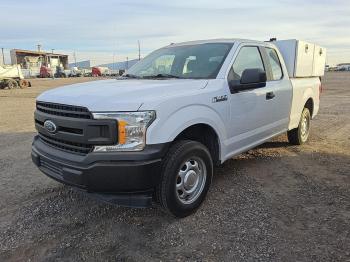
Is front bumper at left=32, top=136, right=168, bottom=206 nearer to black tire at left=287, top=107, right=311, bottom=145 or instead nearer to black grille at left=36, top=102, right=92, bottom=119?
black grille at left=36, top=102, right=92, bottom=119

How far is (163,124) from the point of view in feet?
11.4

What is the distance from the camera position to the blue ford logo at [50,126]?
370 centimetres

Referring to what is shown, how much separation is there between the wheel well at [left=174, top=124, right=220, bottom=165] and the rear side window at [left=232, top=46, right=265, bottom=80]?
79 centimetres

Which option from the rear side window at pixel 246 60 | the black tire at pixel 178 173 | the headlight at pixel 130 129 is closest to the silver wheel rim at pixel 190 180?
the black tire at pixel 178 173

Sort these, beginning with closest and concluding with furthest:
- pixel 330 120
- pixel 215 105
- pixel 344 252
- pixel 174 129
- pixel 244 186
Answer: pixel 344 252 → pixel 174 129 → pixel 215 105 → pixel 244 186 → pixel 330 120

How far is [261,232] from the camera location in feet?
11.9

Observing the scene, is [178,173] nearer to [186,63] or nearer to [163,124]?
[163,124]

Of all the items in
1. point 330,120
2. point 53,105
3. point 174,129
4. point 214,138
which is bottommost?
point 330,120

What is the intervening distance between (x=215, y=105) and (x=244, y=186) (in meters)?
1.31

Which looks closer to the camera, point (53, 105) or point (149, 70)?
point (53, 105)

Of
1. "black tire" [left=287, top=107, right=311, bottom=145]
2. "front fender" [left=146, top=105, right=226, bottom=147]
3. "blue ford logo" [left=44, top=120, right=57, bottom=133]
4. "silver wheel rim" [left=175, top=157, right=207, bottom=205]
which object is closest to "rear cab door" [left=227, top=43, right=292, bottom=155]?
"front fender" [left=146, top=105, right=226, bottom=147]

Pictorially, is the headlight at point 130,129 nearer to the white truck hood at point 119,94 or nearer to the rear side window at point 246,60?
the white truck hood at point 119,94

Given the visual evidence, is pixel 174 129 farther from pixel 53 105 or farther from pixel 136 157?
pixel 53 105

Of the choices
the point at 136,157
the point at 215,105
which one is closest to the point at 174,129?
the point at 136,157
